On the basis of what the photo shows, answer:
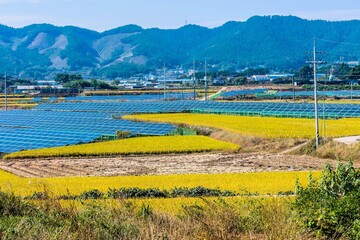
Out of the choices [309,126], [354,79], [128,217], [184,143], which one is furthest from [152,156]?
[354,79]

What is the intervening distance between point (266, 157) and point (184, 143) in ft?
19.1

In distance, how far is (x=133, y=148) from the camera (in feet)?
99.7

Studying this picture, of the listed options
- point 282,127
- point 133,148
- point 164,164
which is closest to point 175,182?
point 164,164

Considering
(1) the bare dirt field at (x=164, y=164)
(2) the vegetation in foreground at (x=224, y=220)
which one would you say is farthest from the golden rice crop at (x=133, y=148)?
(2) the vegetation in foreground at (x=224, y=220)

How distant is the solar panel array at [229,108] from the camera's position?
4528 centimetres

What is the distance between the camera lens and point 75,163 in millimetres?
26609

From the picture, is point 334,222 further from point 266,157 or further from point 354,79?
point 354,79

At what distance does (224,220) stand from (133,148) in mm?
22745

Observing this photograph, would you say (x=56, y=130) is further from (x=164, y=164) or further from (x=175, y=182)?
(x=175, y=182)

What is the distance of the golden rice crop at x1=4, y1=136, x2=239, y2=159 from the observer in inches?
1156

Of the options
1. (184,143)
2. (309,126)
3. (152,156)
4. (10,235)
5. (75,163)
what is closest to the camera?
(10,235)

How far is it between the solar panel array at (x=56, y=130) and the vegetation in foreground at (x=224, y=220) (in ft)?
81.5

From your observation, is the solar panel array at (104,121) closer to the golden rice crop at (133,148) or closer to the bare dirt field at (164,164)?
the golden rice crop at (133,148)

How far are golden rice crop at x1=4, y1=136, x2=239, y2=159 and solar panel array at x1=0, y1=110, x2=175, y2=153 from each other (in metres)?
2.79
